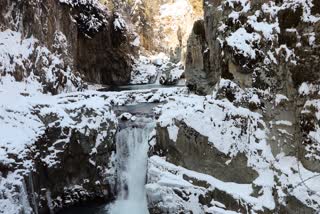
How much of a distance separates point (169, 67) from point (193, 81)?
51.0ft

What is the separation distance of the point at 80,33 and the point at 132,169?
17.7 m

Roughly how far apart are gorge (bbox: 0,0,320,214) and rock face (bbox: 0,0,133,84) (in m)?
0.17

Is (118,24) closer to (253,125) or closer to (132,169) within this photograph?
(132,169)

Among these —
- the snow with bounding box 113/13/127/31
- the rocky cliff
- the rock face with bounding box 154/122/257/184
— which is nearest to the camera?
the rocky cliff

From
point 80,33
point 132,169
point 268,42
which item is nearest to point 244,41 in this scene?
point 268,42

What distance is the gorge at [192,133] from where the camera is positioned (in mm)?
9656

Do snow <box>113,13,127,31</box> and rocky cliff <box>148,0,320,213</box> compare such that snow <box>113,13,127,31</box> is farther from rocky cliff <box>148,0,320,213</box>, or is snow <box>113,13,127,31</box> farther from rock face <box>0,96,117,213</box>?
rocky cliff <box>148,0,320,213</box>

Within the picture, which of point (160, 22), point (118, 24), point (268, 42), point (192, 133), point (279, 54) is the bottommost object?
point (192, 133)

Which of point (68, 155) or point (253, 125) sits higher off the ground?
point (253, 125)

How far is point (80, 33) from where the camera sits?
94.0 ft

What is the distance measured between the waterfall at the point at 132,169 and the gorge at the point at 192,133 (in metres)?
0.04

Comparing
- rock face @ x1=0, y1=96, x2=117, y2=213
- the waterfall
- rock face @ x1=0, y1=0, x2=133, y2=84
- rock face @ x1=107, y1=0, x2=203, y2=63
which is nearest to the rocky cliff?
the waterfall

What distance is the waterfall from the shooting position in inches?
497

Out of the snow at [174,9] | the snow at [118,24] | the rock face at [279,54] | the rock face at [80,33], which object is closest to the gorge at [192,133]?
the rock face at [279,54]
